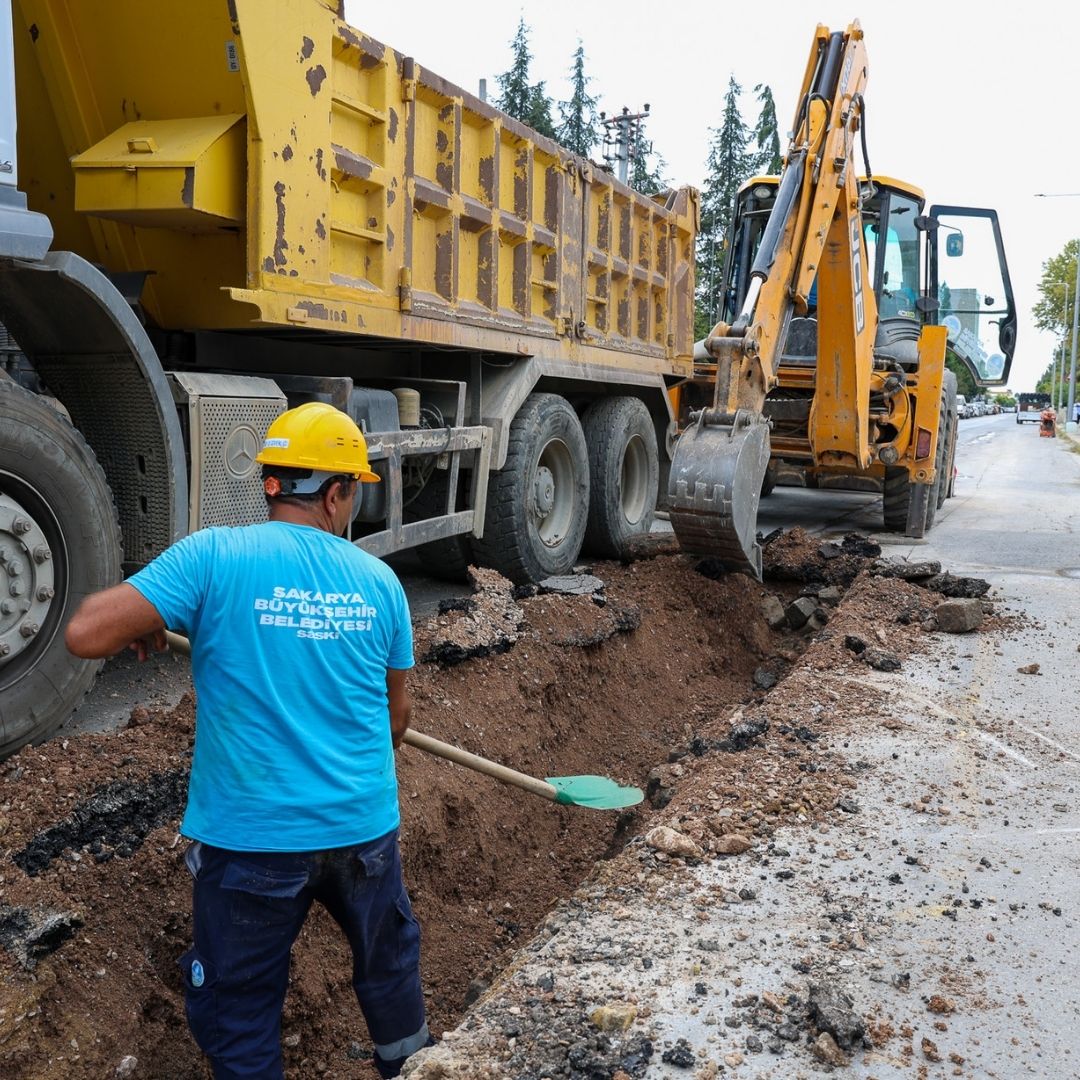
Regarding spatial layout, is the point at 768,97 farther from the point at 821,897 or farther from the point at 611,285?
the point at 821,897

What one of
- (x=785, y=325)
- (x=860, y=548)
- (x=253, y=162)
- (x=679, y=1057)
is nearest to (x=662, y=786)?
(x=679, y=1057)

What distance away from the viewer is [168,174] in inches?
174

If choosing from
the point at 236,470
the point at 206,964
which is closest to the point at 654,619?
the point at 236,470

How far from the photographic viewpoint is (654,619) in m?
7.18

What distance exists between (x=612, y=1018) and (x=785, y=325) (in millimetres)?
6241

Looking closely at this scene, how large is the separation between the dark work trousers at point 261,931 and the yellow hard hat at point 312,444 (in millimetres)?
876

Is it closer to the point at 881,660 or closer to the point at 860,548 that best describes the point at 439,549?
the point at 881,660

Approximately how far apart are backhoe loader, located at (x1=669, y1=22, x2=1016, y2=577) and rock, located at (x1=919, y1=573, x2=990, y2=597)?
1409mm

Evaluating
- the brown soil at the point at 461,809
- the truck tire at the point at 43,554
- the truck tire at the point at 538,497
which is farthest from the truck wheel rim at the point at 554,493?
the truck tire at the point at 43,554

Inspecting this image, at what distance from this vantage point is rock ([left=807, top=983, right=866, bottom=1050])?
103 inches

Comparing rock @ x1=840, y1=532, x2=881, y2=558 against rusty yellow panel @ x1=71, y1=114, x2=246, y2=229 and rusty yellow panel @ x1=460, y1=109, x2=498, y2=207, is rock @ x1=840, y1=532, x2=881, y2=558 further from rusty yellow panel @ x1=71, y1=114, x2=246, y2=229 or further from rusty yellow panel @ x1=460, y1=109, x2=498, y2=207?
rusty yellow panel @ x1=71, y1=114, x2=246, y2=229

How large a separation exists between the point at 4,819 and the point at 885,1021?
8.41 feet

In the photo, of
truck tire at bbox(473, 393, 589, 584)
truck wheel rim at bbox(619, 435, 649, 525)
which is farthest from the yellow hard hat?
truck wheel rim at bbox(619, 435, 649, 525)

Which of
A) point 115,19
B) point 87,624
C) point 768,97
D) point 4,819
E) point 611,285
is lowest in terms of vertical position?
point 4,819
